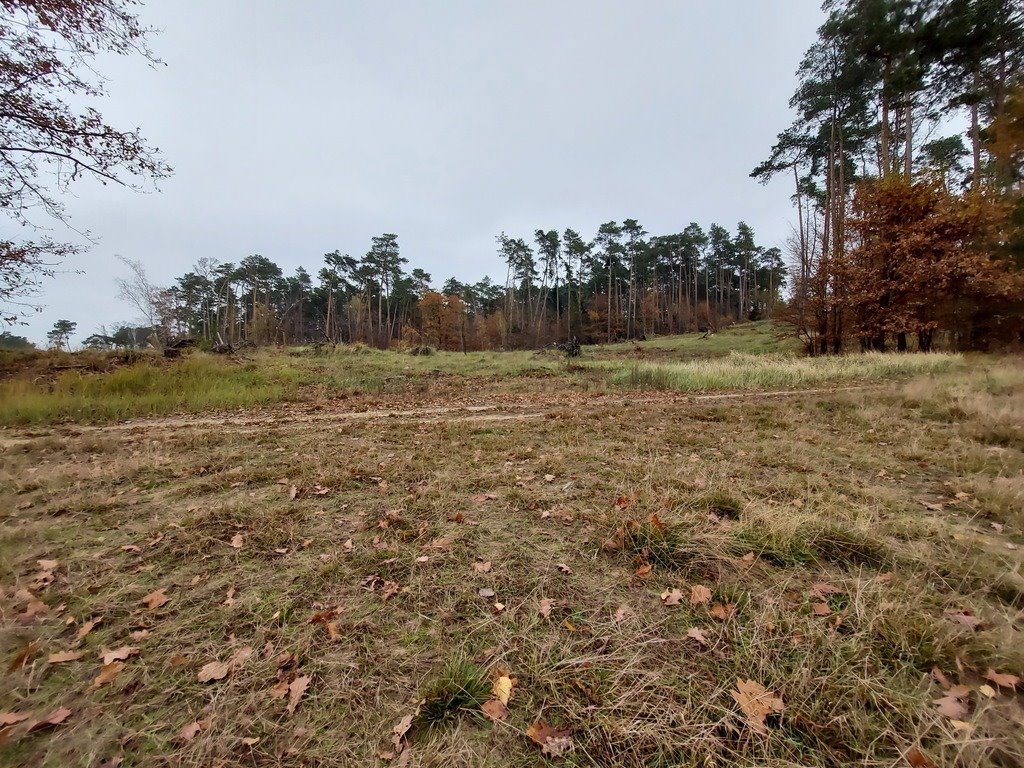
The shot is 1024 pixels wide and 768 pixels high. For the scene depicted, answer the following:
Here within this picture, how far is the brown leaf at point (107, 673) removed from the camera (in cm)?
175

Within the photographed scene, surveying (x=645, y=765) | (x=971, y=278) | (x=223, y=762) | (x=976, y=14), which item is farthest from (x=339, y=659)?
(x=976, y=14)

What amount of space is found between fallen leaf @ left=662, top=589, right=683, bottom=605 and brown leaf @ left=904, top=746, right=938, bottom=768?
0.86m

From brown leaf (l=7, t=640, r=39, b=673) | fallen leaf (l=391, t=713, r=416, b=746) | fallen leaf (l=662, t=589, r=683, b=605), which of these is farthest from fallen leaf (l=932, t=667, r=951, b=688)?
brown leaf (l=7, t=640, r=39, b=673)

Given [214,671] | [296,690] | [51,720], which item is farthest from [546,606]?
[51,720]

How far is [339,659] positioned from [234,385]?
13233 mm

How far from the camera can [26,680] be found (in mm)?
1756

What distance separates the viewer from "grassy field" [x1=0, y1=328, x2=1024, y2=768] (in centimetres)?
145

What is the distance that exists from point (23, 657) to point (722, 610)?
3306 mm

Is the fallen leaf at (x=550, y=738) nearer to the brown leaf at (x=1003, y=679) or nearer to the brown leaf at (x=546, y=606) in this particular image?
the brown leaf at (x=546, y=606)

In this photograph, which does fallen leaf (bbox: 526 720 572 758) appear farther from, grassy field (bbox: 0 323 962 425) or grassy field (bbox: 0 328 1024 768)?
grassy field (bbox: 0 323 962 425)

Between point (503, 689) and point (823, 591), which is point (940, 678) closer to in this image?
point (823, 591)

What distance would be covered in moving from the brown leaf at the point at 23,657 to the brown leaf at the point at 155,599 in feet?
1.31

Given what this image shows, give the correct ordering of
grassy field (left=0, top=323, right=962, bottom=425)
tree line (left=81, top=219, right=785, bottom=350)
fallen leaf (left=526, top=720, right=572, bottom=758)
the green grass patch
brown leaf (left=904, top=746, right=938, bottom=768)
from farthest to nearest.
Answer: tree line (left=81, top=219, right=785, bottom=350) → the green grass patch → grassy field (left=0, top=323, right=962, bottom=425) → fallen leaf (left=526, top=720, right=572, bottom=758) → brown leaf (left=904, top=746, right=938, bottom=768)

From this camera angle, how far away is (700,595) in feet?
6.68
